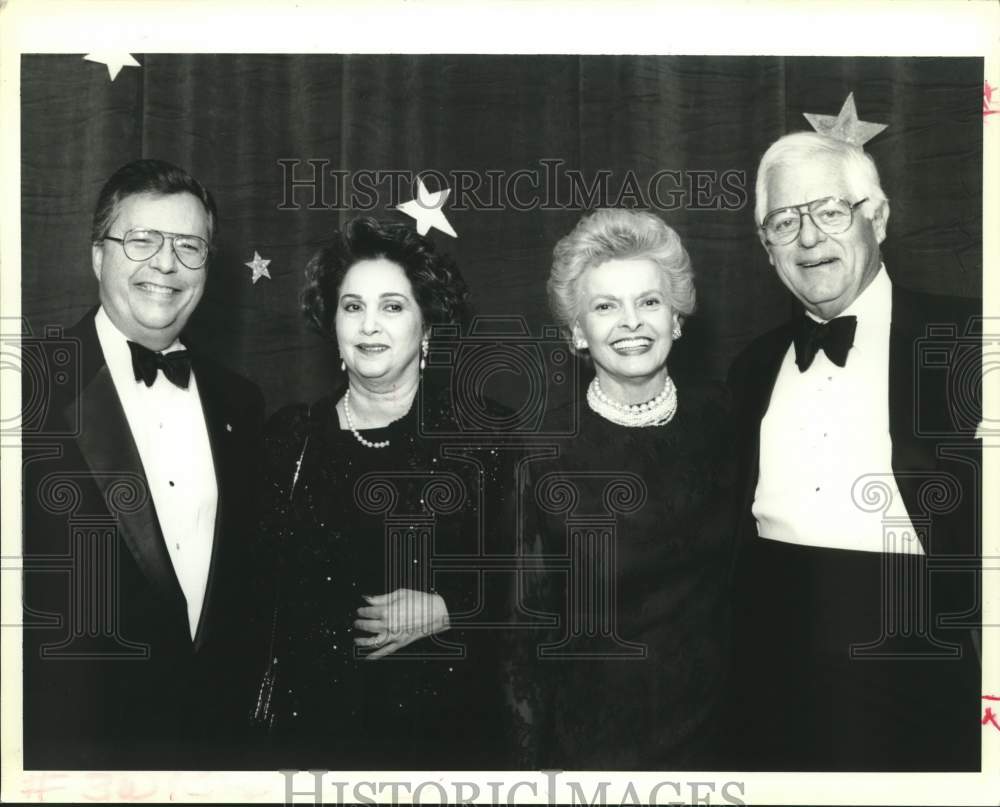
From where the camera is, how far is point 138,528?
2.66 m

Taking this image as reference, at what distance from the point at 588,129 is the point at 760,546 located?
1.28 m

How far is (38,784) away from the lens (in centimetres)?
268

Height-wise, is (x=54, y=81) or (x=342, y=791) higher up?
(x=54, y=81)

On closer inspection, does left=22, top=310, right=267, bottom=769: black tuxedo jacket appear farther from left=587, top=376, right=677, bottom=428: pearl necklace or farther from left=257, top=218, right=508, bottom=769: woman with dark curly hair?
left=587, top=376, right=677, bottom=428: pearl necklace

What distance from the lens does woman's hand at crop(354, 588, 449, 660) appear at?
8.61ft

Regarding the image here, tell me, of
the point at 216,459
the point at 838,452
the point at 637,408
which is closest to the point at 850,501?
the point at 838,452

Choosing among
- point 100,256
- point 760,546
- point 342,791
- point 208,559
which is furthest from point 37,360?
point 760,546

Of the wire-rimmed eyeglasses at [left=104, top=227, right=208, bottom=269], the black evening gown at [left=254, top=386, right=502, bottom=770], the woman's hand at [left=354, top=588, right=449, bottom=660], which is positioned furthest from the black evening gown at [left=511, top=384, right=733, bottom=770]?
the wire-rimmed eyeglasses at [left=104, top=227, right=208, bottom=269]

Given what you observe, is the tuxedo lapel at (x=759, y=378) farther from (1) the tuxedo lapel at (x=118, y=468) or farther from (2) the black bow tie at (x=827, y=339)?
(1) the tuxedo lapel at (x=118, y=468)

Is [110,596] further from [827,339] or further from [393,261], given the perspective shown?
[827,339]

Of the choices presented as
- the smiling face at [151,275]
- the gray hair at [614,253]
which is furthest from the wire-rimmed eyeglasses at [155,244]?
the gray hair at [614,253]

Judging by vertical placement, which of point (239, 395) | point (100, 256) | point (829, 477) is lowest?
point (829, 477)

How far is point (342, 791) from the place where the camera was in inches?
104

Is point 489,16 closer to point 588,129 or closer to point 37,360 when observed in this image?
point 588,129
